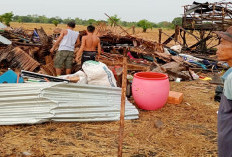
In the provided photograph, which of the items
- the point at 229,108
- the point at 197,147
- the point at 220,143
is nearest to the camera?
the point at 229,108

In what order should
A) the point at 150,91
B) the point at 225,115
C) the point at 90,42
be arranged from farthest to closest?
the point at 90,42, the point at 150,91, the point at 225,115

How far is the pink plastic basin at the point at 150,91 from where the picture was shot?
467 cm

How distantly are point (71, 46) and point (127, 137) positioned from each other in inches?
134

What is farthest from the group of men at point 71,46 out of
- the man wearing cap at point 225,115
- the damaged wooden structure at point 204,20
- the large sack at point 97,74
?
the damaged wooden structure at point 204,20

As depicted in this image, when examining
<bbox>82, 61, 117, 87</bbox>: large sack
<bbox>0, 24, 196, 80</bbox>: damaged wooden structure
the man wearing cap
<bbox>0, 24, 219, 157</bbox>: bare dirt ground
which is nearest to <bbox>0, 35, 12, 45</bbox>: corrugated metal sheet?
<bbox>0, 24, 196, 80</bbox>: damaged wooden structure

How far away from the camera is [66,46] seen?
6160 mm

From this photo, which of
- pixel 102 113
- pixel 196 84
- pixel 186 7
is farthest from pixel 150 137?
pixel 186 7

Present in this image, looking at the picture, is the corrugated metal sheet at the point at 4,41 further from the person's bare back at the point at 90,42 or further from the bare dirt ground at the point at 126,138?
the bare dirt ground at the point at 126,138

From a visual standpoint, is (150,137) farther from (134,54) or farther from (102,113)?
(134,54)

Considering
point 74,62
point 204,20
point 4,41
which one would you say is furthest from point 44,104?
point 204,20

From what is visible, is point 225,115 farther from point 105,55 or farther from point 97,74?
point 105,55

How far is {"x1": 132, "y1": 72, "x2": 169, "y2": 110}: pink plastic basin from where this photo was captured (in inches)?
184

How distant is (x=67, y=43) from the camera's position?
6.14 m

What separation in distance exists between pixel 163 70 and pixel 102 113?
431 centimetres
